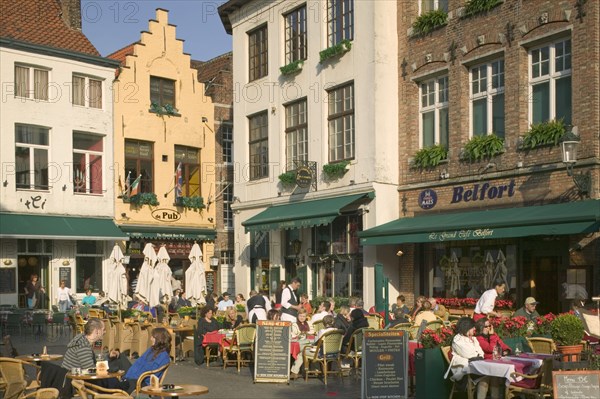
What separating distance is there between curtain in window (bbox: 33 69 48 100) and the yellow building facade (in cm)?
280

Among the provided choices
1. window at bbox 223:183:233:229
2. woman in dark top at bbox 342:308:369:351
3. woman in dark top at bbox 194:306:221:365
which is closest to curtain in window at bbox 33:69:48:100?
window at bbox 223:183:233:229

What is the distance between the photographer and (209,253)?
3369cm

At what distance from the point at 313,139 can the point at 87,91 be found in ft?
33.6

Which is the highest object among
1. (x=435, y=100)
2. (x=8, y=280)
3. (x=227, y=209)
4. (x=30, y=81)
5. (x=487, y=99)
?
(x=30, y=81)

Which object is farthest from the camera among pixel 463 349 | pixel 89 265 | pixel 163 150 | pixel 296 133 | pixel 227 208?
pixel 227 208

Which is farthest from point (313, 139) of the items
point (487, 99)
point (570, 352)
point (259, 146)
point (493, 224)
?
point (570, 352)

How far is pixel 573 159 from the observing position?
1630 cm

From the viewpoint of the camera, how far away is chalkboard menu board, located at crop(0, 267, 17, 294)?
27281mm

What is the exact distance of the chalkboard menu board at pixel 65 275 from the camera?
94.4ft

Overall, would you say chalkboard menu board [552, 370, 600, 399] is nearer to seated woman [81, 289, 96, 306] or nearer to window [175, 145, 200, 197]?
seated woman [81, 289, 96, 306]

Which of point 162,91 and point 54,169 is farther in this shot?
point 162,91

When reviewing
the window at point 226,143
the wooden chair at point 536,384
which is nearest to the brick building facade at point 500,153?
the wooden chair at point 536,384

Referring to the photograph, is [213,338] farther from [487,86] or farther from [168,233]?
[168,233]

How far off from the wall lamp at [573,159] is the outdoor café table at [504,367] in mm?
7088
